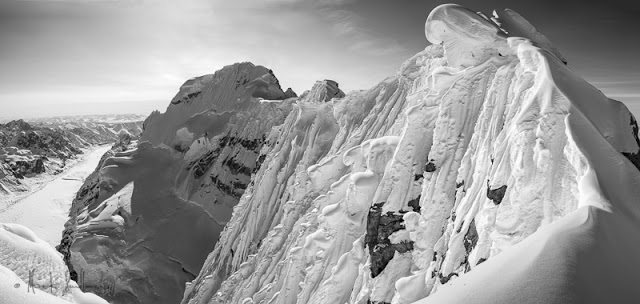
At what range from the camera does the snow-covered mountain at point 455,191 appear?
4875 millimetres

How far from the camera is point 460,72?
11172mm

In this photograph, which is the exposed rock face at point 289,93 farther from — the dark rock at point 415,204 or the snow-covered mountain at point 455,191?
the dark rock at point 415,204

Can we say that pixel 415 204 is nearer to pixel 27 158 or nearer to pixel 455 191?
pixel 455 191

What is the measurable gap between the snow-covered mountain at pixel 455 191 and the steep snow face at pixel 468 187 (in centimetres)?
3

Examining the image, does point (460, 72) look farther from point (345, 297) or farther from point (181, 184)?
point (181, 184)

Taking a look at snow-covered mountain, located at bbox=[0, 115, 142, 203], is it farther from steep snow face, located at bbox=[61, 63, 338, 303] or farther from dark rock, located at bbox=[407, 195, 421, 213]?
dark rock, located at bbox=[407, 195, 421, 213]

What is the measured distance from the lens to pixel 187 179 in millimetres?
51125

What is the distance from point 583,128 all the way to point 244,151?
44.3m

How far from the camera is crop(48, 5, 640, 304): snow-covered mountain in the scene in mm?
4875

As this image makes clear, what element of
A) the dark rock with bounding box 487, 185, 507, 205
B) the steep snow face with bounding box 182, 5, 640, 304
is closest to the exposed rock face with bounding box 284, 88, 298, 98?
the steep snow face with bounding box 182, 5, 640, 304

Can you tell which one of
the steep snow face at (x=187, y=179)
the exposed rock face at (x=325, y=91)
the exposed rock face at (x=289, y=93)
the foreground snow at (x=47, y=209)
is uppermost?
the exposed rock face at (x=289, y=93)

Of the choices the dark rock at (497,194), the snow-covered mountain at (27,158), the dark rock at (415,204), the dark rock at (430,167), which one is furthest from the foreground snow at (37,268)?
the snow-covered mountain at (27,158)

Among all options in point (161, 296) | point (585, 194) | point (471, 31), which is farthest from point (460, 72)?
point (161, 296)

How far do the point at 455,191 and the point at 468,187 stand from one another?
2.34 ft
